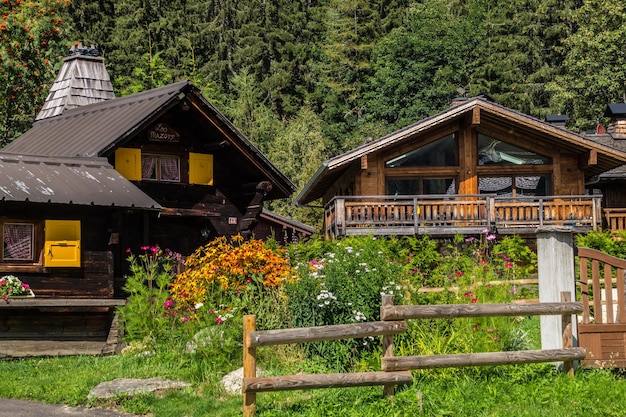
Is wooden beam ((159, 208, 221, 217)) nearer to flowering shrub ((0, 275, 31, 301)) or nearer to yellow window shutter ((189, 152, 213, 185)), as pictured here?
yellow window shutter ((189, 152, 213, 185))

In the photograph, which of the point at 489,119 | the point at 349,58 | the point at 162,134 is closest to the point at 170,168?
the point at 162,134

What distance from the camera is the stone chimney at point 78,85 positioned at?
29516 millimetres

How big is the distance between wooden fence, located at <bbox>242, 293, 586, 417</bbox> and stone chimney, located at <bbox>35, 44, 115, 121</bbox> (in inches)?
738

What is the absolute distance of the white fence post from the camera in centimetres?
1391

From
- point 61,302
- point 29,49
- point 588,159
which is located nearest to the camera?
point 61,302

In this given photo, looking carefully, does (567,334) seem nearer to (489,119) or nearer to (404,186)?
(489,119)

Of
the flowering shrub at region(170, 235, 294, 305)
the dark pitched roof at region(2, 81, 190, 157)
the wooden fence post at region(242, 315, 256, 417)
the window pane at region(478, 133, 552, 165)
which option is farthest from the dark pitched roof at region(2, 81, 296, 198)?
the wooden fence post at region(242, 315, 256, 417)

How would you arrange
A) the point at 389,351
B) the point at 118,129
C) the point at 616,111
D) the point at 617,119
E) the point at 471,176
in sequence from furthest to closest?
1. the point at 617,119
2. the point at 616,111
3. the point at 471,176
4. the point at 118,129
5. the point at 389,351

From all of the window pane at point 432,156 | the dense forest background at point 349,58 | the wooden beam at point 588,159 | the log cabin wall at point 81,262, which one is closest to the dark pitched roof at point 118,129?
the log cabin wall at point 81,262

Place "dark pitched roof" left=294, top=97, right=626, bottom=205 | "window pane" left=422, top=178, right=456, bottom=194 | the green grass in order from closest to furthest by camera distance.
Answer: the green grass < "dark pitched roof" left=294, top=97, right=626, bottom=205 < "window pane" left=422, top=178, right=456, bottom=194

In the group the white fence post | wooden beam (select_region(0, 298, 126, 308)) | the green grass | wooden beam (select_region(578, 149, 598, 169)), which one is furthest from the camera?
wooden beam (select_region(578, 149, 598, 169))

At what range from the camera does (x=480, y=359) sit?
12812 millimetres

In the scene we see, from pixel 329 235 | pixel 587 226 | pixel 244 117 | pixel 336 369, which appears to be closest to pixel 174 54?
pixel 244 117

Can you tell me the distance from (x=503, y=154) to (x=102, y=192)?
16189 millimetres
